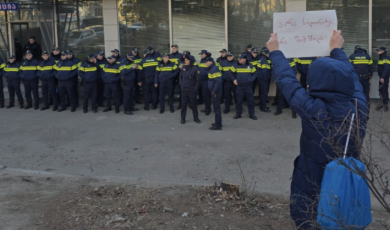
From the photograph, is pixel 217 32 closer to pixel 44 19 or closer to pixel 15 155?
pixel 44 19

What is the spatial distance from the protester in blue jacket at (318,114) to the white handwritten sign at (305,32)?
33cm

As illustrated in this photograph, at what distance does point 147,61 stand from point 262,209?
28.8 ft

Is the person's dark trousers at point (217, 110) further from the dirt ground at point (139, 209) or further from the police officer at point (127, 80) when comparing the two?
the dirt ground at point (139, 209)

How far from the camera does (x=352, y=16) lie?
13.4 m

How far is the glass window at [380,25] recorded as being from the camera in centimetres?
1311

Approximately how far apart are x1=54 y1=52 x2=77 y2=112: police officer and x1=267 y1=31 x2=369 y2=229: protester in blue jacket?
35.2 ft

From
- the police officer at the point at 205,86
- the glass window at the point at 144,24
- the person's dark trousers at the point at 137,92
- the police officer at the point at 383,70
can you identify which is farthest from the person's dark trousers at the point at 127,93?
the police officer at the point at 383,70

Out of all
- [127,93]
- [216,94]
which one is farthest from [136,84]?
[216,94]

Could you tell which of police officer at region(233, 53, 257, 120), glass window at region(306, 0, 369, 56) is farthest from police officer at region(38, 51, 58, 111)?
glass window at region(306, 0, 369, 56)

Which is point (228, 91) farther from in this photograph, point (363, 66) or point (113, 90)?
point (363, 66)

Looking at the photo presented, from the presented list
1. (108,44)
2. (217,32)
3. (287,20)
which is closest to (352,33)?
(217,32)

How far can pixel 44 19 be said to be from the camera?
15.8 metres

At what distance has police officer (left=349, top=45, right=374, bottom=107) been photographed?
1215 cm

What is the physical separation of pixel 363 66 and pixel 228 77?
3.88 metres
